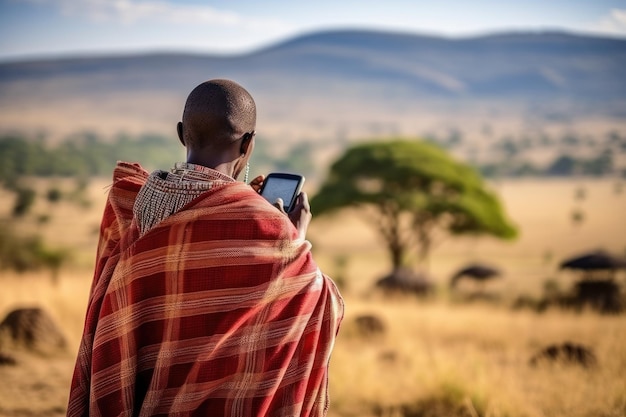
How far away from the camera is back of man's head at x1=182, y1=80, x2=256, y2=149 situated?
2279 millimetres

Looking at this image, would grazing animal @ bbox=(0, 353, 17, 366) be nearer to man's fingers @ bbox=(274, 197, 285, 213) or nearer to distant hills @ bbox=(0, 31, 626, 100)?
man's fingers @ bbox=(274, 197, 285, 213)

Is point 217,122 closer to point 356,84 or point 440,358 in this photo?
point 440,358

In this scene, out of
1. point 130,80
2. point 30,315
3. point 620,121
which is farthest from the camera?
point 130,80

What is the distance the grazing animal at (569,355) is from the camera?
6551 mm

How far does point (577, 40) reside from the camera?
159250mm

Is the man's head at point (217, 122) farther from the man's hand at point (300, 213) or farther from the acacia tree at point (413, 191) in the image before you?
the acacia tree at point (413, 191)

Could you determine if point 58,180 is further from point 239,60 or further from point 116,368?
point 239,60

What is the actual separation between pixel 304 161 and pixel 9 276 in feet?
194

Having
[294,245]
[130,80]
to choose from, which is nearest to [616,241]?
[294,245]

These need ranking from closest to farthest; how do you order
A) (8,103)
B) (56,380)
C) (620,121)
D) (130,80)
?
(56,380)
(620,121)
(8,103)
(130,80)

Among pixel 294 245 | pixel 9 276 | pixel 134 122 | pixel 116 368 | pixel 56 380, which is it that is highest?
pixel 294 245

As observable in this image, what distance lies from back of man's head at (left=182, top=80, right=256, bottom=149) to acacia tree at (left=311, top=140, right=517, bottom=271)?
2017cm

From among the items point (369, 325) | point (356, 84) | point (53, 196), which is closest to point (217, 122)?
point (369, 325)

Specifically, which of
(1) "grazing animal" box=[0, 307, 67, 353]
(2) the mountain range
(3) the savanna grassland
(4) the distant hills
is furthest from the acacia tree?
(4) the distant hills
